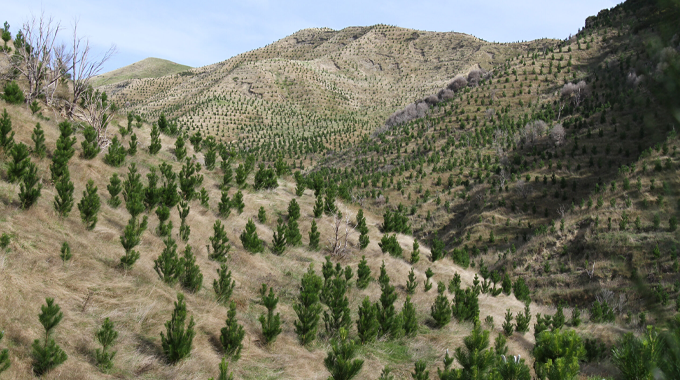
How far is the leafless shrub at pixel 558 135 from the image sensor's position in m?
27.2

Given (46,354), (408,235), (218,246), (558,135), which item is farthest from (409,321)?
(558,135)

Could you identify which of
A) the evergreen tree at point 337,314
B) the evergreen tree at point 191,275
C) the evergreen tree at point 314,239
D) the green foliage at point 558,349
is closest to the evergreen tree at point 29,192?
the evergreen tree at point 191,275

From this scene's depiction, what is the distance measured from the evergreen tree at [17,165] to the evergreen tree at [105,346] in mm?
4438

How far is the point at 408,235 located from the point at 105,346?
14.7 metres

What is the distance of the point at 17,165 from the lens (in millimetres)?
7367

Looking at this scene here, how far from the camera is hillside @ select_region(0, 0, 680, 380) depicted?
4.82 meters

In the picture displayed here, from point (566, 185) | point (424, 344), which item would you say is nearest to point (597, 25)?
point (566, 185)

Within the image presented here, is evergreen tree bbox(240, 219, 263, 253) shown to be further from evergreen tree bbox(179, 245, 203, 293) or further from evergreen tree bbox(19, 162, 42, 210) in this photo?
evergreen tree bbox(19, 162, 42, 210)

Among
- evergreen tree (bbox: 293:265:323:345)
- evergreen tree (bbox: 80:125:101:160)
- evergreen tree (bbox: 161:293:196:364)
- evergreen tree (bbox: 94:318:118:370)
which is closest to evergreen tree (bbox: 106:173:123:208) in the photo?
evergreen tree (bbox: 80:125:101:160)

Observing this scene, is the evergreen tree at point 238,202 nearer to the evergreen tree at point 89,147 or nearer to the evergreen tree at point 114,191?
the evergreen tree at point 114,191

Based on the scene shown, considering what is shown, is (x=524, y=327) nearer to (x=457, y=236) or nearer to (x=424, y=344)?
(x=424, y=344)

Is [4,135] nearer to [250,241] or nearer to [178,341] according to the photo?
[250,241]

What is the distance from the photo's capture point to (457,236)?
77.2ft

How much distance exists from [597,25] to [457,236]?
4175 centimetres
